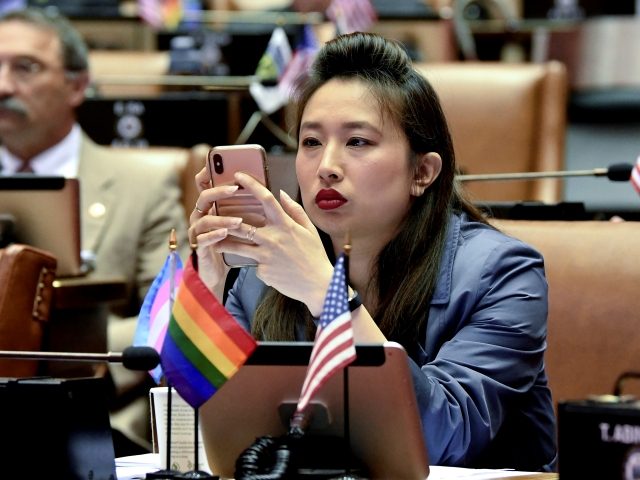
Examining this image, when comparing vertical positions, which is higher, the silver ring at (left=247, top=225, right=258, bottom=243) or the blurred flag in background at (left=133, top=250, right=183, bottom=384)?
the silver ring at (left=247, top=225, right=258, bottom=243)

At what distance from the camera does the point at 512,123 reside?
15.2 ft

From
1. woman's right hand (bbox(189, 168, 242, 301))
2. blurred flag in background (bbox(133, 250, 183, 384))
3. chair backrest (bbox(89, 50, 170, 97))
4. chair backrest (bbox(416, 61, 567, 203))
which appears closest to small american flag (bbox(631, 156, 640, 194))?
woman's right hand (bbox(189, 168, 242, 301))

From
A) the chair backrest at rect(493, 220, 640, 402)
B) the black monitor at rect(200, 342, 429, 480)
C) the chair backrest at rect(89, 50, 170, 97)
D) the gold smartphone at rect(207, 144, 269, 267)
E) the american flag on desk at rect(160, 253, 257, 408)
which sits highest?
the gold smartphone at rect(207, 144, 269, 267)

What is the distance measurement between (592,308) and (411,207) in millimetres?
475

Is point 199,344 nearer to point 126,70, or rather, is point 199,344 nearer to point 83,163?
point 83,163

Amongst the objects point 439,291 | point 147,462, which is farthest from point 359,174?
point 147,462

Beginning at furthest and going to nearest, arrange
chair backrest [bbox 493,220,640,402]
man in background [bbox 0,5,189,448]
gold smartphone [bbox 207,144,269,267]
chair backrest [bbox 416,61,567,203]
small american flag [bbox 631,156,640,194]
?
chair backrest [bbox 416,61,567,203]
man in background [bbox 0,5,189,448]
small american flag [bbox 631,156,640,194]
chair backrest [bbox 493,220,640,402]
gold smartphone [bbox 207,144,269,267]

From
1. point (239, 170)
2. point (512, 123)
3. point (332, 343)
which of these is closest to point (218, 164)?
point (239, 170)

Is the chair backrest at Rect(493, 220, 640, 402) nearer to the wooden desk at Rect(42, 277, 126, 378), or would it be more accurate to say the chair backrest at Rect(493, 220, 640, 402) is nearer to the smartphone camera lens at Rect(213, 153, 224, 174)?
the smartphone camera lens at Rect(213, 153, 224, 174)

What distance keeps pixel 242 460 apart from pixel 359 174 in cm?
71

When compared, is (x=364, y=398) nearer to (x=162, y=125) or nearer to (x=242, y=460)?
(x=242, y=460)

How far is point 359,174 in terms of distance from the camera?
2.31 meters

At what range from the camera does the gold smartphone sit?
81.2 inches

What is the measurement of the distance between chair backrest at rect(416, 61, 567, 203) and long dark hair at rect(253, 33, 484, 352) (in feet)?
7.00
